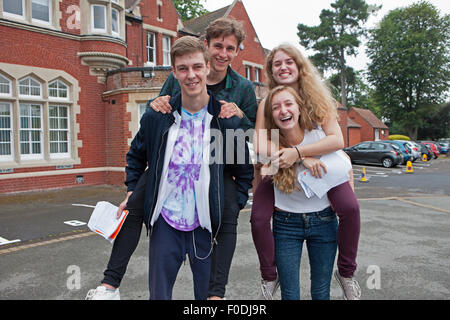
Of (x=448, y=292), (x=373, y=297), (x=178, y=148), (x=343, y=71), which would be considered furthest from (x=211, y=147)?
(x=343, y=71)

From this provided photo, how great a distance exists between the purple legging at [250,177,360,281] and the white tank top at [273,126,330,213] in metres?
0.06

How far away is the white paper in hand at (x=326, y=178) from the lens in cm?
225

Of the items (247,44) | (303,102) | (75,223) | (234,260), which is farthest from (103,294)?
(247,44)

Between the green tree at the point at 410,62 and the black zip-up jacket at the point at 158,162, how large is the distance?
42910mm

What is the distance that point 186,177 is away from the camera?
2.23 m

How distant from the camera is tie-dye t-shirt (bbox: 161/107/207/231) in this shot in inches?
87.3

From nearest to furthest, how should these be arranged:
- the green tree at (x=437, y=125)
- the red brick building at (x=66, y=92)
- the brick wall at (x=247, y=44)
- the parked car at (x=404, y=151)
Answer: the red brick building at (x=66, y=92) < the brick wall at (x=247, y=44) < the parked car at (x=404, y=151) < the green tree at (x=437, y=125)

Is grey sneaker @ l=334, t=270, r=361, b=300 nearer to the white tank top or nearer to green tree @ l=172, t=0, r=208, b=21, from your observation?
the white tank top

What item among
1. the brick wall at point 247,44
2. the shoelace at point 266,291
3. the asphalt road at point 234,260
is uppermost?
the brick wall at point 247,44

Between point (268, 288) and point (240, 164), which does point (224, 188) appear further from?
point (268, 288)

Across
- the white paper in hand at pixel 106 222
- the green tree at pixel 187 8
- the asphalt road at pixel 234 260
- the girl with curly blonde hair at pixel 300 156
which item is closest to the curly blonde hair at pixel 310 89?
the girl with curly blonde hair at pixel 300 156

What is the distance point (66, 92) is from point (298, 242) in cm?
1291

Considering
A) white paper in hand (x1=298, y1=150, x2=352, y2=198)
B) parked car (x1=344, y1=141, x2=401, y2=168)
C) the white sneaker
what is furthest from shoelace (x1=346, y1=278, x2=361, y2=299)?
parked car (x1=344, y1=141, x2=401, y2=168)

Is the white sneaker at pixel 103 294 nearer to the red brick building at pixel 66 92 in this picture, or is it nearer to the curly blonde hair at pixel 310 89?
the curly blonde hair at pixel 310 89
